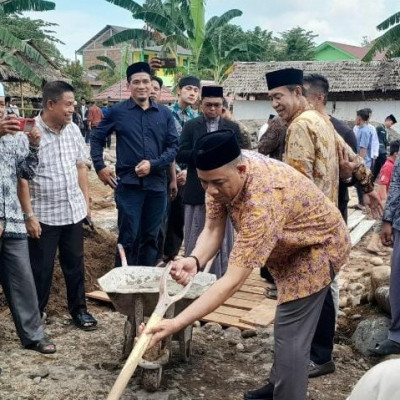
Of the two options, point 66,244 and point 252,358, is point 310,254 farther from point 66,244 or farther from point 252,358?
point 66,244

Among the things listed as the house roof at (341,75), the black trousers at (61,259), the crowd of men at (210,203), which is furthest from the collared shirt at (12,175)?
the house roof at (341,75)

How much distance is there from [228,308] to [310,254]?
236cm

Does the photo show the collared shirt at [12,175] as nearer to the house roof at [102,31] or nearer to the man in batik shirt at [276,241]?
the man in batik shirt at [276,241]

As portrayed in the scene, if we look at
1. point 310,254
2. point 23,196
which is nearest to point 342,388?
point 310,254

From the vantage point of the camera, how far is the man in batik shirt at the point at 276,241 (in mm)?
2557

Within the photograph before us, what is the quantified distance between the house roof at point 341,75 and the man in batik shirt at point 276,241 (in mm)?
21807

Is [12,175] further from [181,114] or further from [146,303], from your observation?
[181,114]

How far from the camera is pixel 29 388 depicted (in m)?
3.63

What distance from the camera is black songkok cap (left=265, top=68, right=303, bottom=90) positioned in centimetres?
391

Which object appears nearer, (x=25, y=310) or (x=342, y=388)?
(x=342, y=388)

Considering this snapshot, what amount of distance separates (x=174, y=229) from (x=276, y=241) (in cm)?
407

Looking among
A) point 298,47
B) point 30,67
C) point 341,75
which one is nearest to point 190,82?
point 30,67

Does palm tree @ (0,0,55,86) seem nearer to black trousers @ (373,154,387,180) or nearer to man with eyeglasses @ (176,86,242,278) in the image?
black trousers @ (373,154,387,180)

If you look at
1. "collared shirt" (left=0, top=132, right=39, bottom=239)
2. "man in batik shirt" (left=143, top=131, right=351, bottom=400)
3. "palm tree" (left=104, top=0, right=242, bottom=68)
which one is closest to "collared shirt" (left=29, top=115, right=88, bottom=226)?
"collared shirt" (left=0, top=132, right=39, bottom=239)
